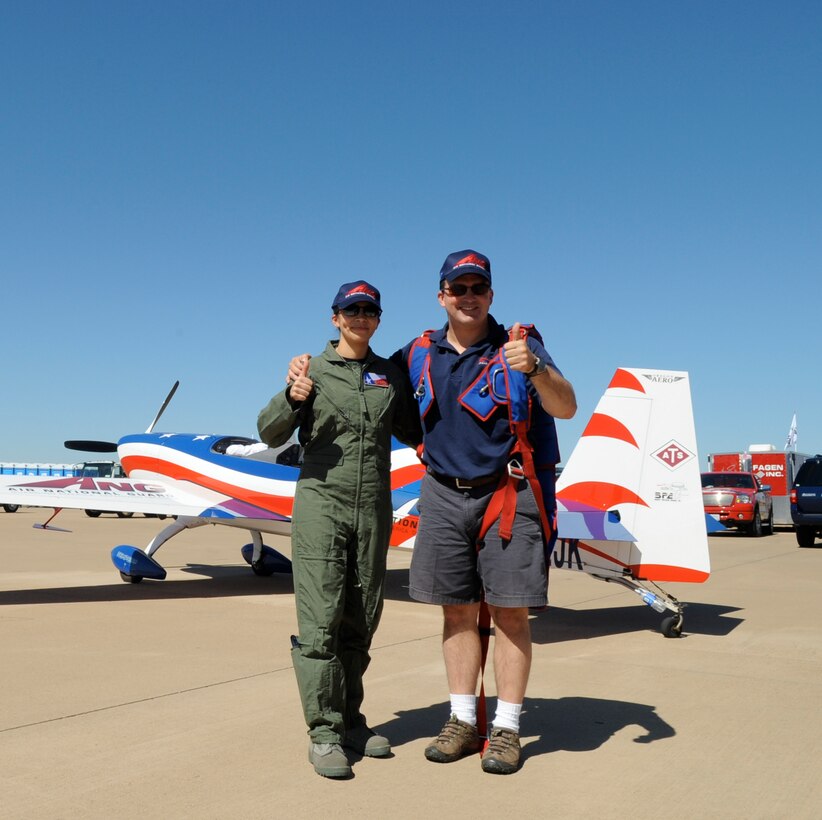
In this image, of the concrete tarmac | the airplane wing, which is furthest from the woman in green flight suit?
the airplane wing

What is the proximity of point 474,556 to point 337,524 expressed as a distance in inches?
23.2

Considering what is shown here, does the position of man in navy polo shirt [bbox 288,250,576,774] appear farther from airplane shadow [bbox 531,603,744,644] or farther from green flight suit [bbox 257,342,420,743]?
airplane shadow [bbox 531,603,744,644]

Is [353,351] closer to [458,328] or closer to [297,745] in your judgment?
[458,328]

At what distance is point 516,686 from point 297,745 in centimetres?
98

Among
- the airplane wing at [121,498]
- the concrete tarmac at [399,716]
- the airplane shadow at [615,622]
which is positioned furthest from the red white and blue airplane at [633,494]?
the concrete tarmac at [399,716]

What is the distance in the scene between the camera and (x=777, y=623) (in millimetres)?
7398

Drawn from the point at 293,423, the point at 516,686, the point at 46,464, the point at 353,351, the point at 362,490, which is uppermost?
the point at 46,464

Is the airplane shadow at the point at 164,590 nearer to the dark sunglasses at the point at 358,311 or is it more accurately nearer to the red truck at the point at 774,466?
the dark sunglasses at the point at 358,311

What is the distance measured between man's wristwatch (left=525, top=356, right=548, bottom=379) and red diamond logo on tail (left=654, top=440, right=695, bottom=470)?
3.98 metres

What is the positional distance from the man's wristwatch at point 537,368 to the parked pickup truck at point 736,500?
18.7 meters

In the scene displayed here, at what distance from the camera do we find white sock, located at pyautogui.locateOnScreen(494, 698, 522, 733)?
338cm

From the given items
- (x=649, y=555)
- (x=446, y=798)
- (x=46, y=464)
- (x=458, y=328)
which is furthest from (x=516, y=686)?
(x=46, y=464)

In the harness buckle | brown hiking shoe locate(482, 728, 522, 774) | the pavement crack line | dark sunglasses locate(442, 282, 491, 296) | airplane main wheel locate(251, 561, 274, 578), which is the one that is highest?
dark sunglasses locate(442, 282, 491, 296)

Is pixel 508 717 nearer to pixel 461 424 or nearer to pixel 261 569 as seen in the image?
pixel 461 424
